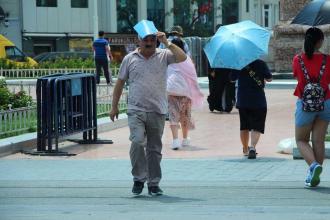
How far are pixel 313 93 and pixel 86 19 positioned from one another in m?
57.1

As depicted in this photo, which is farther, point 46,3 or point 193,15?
point 193,15

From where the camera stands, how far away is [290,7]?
30.6 metres

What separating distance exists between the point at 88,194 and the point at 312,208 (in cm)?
246

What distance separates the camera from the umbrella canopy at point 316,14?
11.2 metres

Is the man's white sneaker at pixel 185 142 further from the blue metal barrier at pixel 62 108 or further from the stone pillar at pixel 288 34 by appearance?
the stone pillar at pixel 288 34

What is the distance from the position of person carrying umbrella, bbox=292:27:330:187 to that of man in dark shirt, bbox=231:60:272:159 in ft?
7.55

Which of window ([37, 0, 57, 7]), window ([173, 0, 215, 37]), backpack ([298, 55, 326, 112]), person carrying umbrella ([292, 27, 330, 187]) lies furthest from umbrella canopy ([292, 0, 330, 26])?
window ([173, 0, 215, 37])

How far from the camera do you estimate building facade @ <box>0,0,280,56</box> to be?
62.5 meters

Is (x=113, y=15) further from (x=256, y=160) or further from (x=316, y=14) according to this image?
(x=316, y=14)

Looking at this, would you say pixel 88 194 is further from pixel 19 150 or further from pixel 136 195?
pixel 19 150

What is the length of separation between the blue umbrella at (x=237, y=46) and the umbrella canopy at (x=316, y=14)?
1.08 meters

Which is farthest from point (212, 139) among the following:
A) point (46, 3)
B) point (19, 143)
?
point (46, 3)

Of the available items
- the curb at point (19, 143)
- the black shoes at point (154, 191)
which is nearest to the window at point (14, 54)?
the curb at point (19, 143)

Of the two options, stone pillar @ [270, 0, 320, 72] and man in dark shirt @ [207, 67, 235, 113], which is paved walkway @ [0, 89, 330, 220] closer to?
man in dark shirt @ [207, 67, 235, 113]
